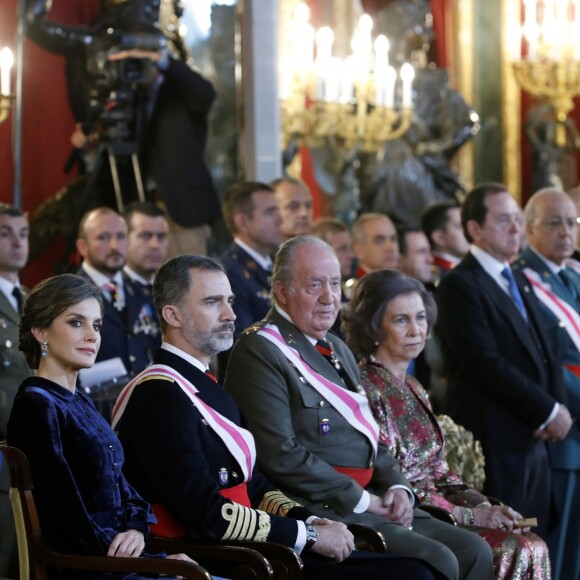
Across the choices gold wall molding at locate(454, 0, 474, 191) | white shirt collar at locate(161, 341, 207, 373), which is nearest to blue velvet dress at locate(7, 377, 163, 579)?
white shirt collar at locate(161, 341, 207, 373)

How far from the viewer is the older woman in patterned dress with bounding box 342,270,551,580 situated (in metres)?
4.27

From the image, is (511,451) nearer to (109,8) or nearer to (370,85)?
(109,8)

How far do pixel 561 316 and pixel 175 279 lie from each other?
2217 millimetres

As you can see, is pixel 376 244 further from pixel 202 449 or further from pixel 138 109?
pixel 202 449

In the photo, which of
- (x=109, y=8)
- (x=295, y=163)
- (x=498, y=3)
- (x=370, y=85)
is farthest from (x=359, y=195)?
(x=109, y=8)

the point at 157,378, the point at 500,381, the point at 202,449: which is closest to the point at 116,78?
the point at 500,381

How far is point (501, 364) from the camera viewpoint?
487 cm

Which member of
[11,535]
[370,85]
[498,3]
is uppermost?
[498,3]

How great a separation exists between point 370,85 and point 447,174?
5.08 feet

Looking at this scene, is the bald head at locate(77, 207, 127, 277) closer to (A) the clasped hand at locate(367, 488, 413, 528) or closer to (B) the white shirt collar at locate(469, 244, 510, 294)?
(B) the white shirt collar at locate(469, 244, 510, 294)

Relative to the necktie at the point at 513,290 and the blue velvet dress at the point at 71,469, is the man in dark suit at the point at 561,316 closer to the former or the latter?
the necktie at the point at 513,290

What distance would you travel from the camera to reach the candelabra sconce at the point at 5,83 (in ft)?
18.9

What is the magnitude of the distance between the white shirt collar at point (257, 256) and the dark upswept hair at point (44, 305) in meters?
2.08

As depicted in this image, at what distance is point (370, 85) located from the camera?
8.10 m
